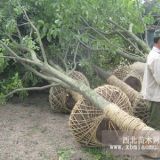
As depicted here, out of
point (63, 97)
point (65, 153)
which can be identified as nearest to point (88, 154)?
point (65, 153)

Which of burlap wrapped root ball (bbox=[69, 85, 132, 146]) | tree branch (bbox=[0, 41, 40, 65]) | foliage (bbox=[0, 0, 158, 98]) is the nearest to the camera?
burlap wrapped root ball (bbox=[69, 85, 132, 146])

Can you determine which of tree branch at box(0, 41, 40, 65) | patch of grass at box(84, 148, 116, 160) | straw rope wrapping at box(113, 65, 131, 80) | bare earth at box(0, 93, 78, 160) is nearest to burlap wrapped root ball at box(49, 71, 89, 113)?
bare earth at box(0, 93, 78, 160)

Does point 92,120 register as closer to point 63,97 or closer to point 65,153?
point 65,153

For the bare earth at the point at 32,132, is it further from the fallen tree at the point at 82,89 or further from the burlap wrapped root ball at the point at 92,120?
the fallen tree at the point at 82,89

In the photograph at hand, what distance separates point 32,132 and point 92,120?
1.11m

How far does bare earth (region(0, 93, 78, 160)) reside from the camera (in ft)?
16.4

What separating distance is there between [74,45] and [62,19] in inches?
23.4

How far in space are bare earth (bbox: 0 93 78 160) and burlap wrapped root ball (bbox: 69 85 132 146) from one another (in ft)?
0.99

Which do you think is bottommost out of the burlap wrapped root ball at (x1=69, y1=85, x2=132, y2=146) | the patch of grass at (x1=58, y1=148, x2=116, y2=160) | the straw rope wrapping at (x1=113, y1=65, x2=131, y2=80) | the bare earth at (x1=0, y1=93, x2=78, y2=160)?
the bare earth at (x1=0, y1=93, x2=78, y2=160)

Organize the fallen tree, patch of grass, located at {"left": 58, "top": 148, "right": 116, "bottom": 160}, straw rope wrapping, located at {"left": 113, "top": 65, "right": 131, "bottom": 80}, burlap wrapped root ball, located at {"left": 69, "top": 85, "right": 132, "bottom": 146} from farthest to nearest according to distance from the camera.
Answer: straw rope wrapping, located at {"left": 113, "top": 65, "right": 131, "bottom": 80}
burlap wrapped root ball, located at {"left": 69, "top": 85, "right": 132, "bottom": 146}
patch of grass, located at {"left": 58, "top": 148, "right": 116, "bottom": 160}
the fallen tree

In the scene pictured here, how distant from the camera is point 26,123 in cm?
607

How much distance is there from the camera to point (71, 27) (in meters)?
6.39

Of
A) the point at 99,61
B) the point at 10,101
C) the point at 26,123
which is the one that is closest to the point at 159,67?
the point at 26,123

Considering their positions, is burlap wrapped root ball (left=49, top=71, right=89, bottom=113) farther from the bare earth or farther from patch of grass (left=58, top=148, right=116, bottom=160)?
patch of grass (left=58, top=148, right=116, bottom=160)
